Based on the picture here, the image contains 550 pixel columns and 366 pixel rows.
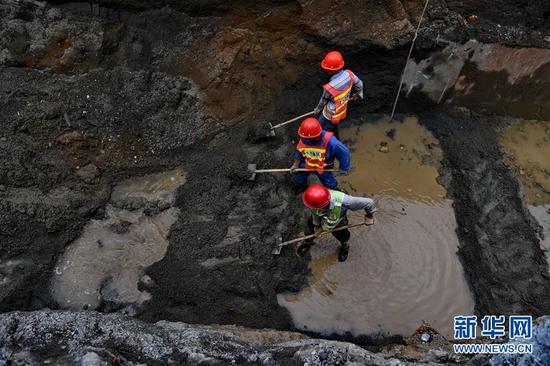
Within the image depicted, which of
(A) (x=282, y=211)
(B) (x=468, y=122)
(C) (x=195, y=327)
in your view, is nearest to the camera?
(C) (x=195, y=327)

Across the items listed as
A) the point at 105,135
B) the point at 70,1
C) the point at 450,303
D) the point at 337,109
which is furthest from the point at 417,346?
the point at 70,1

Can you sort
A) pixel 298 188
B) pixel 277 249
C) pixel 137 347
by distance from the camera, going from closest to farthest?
pixel 137 347, pixel 277 249, pixel 298 188

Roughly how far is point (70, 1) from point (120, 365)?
444 centimetres

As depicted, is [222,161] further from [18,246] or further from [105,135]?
[18,246]

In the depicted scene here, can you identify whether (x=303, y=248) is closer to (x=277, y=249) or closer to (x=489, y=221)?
(x=277, y=249)

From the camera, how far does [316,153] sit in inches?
213

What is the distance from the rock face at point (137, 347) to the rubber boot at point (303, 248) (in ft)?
4.77

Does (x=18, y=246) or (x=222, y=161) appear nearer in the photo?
(x=18, y=246)

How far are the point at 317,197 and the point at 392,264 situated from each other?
1.82 m

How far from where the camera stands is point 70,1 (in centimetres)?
577

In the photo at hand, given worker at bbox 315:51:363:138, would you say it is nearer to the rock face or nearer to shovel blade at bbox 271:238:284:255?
shovel blade at bbox 271:238:284:255

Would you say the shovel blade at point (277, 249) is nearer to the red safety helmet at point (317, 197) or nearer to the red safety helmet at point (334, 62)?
the red safety helmet at point (317, 197)

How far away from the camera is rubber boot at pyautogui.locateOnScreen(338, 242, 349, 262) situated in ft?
18.7

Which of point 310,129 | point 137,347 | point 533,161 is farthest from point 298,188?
point 533,161
